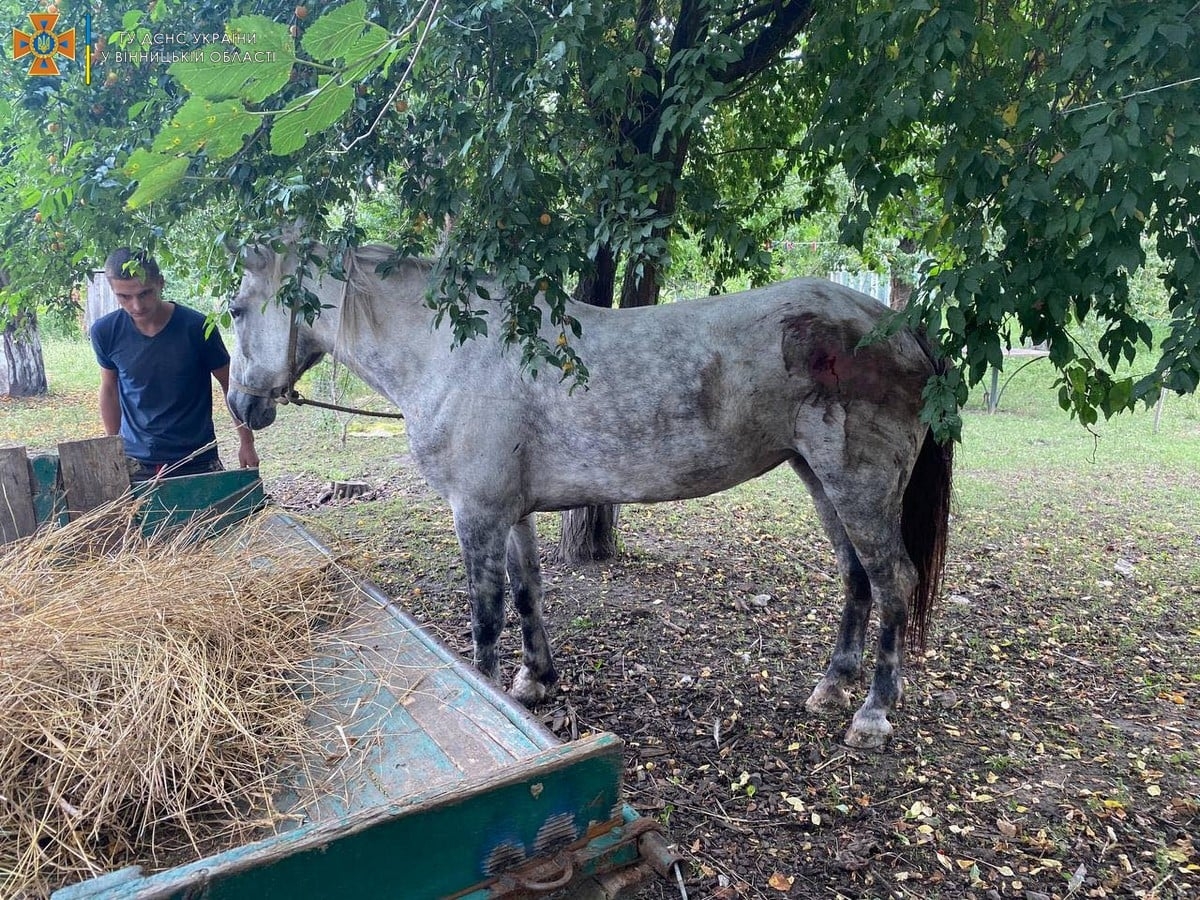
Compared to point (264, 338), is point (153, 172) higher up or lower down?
higher up

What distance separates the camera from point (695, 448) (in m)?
2.91

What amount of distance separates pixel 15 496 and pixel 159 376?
36.6 inches

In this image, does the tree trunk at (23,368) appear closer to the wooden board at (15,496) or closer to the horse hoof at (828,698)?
the wooden board at (15,496)

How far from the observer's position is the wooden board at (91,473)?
9.39ft

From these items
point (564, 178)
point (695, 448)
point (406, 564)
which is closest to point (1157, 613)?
point (695, 448)

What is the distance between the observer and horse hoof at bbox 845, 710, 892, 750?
302 cm

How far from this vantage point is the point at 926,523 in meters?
3.27

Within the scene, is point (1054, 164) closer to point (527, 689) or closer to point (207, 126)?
point (207, 126)

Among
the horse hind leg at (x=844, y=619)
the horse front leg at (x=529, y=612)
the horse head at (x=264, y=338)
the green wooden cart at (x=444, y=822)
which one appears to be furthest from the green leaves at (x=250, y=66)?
the horse hind leg at (x=844, y=619)

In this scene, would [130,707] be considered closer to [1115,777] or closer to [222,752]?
[222,752]

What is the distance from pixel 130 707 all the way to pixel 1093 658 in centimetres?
429

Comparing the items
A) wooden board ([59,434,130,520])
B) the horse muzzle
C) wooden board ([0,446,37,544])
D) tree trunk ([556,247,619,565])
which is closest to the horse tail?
tree trunk ([556,247,619,565])

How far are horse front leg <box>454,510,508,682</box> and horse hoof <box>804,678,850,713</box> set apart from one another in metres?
1.46

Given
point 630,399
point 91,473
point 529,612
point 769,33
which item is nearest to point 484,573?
point 529,612
